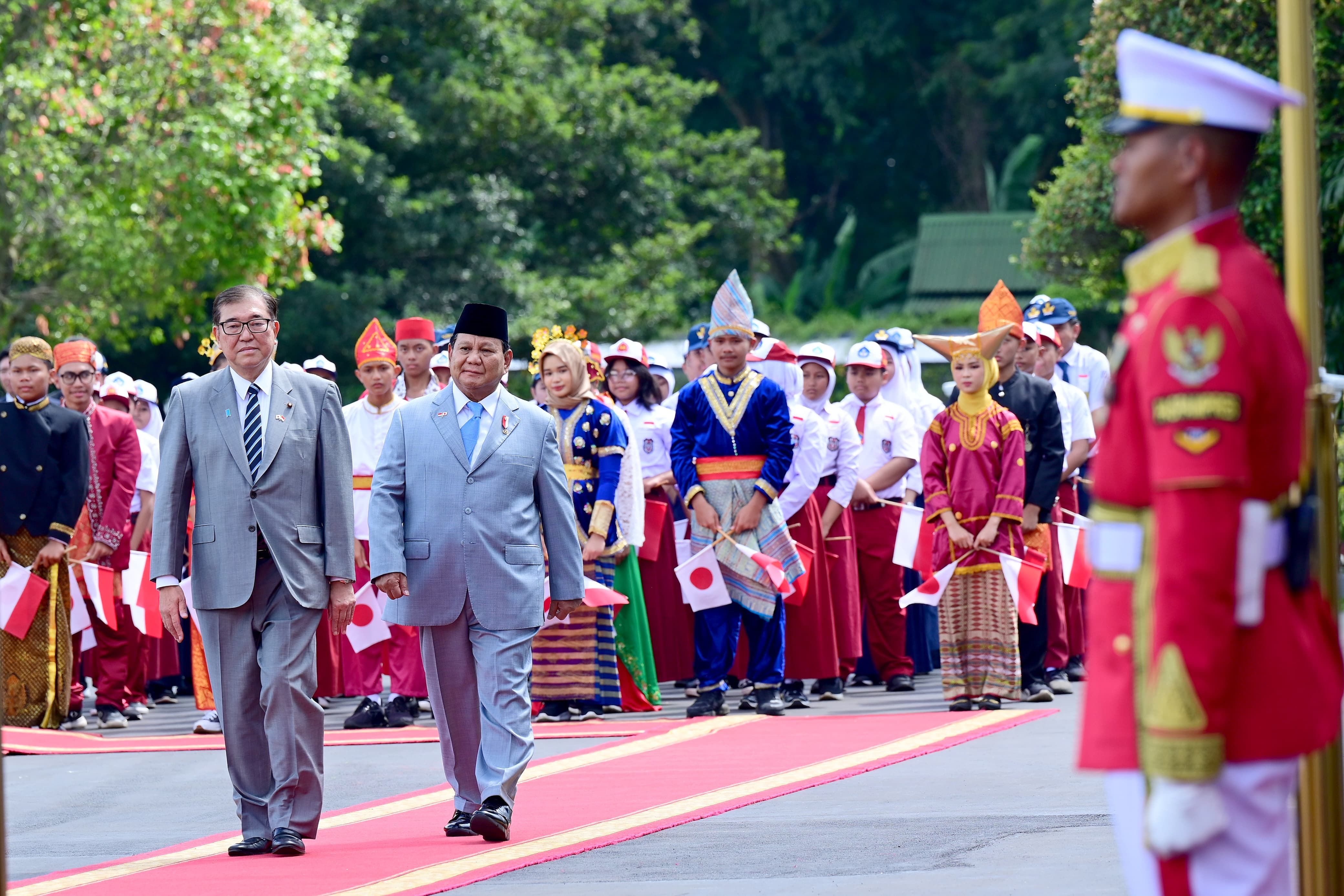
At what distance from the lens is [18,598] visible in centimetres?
1106

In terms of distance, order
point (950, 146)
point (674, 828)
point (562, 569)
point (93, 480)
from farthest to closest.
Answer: point (950, 146) → point (93, 480) → point (562, 569) → point (674, 828)

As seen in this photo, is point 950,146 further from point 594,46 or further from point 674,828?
point 674,828

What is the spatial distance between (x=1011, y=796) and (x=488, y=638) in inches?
82.8

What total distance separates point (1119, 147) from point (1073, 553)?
11.4m

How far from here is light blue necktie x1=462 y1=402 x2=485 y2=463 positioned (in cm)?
754

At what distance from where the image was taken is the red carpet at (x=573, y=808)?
6410 mm

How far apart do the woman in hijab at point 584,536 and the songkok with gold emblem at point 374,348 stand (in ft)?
3.36

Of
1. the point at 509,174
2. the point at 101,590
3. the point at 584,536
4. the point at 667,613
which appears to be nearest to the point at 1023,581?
the point at 584,536

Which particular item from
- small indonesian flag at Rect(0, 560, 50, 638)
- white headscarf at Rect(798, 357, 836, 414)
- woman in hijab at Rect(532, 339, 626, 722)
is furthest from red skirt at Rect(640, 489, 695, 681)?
small indonesian flag at Rect(0, 560, 50, 638)

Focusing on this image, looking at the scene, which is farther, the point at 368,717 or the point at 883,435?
the point at 883,435

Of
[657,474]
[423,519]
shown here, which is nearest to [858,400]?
[657,474]

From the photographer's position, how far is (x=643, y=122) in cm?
3094

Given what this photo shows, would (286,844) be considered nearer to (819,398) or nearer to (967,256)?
(819,398)

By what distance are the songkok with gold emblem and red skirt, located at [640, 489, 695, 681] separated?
6.75 ft
